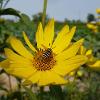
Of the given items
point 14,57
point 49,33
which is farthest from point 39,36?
point 14,57

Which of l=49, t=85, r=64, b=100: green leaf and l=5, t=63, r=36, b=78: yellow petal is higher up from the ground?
l=5, t=63, r=36, b=78: yellow petal

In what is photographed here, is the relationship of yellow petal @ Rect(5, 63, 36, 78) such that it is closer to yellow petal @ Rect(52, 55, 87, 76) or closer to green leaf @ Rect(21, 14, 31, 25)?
yellow petal @ Rect(52, 55, 87, 76)

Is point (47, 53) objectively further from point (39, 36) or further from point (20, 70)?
point (20, 70)

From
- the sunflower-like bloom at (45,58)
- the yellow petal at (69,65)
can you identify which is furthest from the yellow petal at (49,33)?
the yellow petal at (69,65)

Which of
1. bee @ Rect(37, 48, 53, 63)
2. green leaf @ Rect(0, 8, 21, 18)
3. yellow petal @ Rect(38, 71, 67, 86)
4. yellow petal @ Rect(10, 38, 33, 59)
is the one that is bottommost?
yellow petal @ Rect(38, 71, 67, 86)

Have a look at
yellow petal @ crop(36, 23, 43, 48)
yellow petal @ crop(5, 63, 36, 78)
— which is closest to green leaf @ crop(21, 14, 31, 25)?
yellow petal @ crop(36, 23, 43, 48)

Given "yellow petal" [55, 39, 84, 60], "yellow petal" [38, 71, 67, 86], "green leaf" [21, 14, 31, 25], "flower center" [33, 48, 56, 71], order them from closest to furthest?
"yellow petal" [38, 71, 67, 86]
"yellow petal" [55, 39, 84, 60]
"flower center" [33, 48, 56, 71]
"green leaf" [21, 14, 31, 25]
